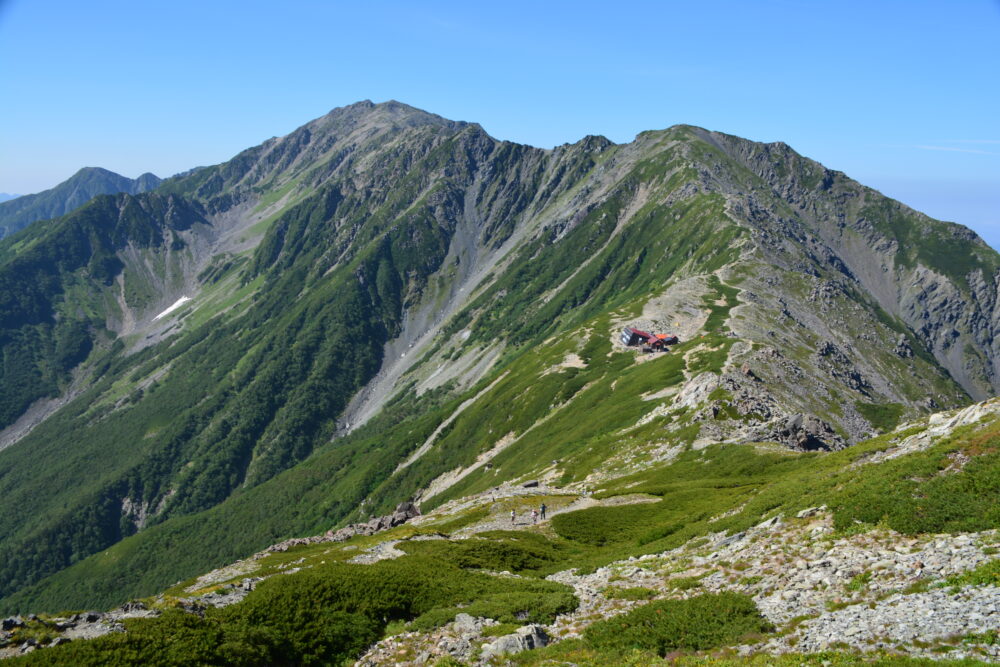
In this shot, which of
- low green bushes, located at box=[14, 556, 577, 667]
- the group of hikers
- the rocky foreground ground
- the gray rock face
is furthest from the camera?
the group of hikers

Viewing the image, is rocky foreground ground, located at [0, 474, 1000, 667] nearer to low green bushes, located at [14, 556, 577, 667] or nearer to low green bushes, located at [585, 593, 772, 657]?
low green bushes, located at [585, 593, 772, 657]

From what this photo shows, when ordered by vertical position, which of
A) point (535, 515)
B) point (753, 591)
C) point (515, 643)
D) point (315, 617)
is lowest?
point (535, 515)

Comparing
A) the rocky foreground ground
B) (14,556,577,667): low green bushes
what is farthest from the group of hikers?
A: (14,556,577,667): low green bushes

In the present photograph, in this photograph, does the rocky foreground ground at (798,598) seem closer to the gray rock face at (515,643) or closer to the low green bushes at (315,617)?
the gray rock face at (515,643)

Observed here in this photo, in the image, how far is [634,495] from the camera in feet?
223

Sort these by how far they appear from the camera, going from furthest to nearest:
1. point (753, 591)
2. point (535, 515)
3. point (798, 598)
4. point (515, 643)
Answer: point (535, 515)
point (753, 591)
point (515, 643)
point (798, 598)

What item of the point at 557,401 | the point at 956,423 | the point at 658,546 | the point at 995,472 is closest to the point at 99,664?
the point at 658,546

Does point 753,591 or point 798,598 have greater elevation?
point 798,598

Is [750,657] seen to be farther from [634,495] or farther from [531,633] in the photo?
[634,495]

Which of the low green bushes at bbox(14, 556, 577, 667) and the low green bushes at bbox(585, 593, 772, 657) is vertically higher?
the low green bushes at bbox(585, 593, 772, 657)

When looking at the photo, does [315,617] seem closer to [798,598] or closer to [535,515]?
[798,598]

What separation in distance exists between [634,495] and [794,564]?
133ft

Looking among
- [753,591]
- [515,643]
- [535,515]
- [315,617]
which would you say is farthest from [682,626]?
[535,515]

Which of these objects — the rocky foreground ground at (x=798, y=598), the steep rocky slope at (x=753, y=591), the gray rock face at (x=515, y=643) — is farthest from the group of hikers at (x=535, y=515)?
the gray rock face at (x=515, y=643)
